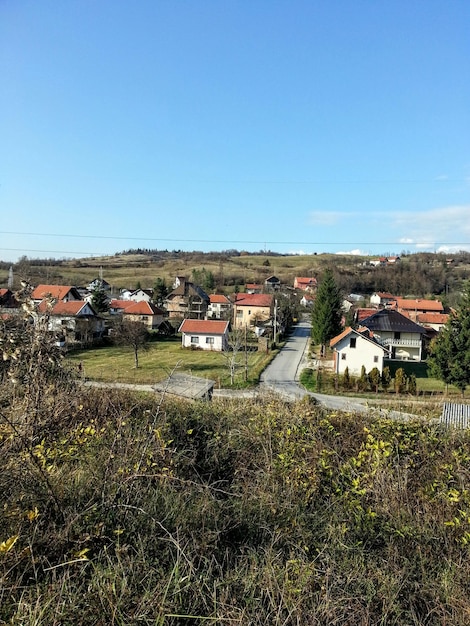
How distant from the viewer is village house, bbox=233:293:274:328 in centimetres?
4072

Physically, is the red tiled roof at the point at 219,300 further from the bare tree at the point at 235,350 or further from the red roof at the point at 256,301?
the bare tree at the point at 235,350

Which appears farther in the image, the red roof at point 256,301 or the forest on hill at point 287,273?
the forest on hill at point 287,273

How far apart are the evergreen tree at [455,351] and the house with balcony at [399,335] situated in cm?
941

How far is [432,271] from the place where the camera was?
231 feet

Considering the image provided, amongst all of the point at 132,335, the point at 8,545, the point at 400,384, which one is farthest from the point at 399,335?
the point at 8,545

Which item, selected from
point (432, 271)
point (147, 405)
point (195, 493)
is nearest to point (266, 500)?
point (195, 493)

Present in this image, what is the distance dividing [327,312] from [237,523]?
25738 millimetres

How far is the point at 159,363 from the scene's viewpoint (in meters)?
24.8

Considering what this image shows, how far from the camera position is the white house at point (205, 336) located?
99.8ft

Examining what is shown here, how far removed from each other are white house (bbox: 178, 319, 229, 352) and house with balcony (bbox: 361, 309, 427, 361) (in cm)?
1010

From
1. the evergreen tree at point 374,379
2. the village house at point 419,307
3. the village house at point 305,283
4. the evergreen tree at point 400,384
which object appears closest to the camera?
the evergreen tree at point 400,384

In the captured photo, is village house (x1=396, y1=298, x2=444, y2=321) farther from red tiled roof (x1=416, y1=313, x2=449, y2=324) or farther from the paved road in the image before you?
the paved road

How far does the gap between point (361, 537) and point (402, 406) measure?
354 cm

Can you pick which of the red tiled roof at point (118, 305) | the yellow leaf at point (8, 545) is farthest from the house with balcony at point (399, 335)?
the yellow leaf at point (8, 545)
